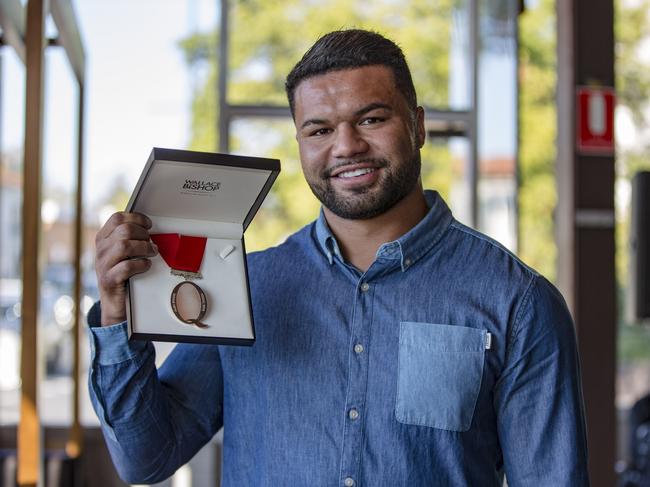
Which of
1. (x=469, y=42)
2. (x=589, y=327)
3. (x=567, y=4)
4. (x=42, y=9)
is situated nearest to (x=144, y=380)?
(x=42, y=9)

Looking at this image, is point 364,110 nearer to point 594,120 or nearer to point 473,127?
point 594,120

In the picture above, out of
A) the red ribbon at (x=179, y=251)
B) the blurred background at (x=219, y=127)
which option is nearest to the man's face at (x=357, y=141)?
the red ribbon at (x=179, y=251)

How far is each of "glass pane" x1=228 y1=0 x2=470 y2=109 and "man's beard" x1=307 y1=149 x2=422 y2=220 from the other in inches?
116

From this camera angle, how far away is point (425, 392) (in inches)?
50.7

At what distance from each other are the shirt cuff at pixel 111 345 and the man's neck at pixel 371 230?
370 mm

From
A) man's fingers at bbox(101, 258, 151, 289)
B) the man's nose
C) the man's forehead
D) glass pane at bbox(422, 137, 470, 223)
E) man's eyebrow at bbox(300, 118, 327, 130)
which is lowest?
man's fingers at bbox(101, 258, 151, 289)

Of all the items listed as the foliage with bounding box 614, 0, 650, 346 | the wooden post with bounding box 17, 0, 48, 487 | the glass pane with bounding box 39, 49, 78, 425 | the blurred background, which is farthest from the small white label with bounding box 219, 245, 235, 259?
the foliage with bounding box 614, 0, 650, 346

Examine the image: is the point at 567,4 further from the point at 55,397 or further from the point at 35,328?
the point at 55,397

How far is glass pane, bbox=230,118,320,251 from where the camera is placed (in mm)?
4152

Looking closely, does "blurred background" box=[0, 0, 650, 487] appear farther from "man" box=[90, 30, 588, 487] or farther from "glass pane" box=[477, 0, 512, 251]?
"man" box=[90, 30, 588, 487]

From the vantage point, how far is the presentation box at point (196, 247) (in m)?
1.25

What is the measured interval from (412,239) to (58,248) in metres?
3.83

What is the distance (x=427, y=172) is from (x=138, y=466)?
10.9 feet

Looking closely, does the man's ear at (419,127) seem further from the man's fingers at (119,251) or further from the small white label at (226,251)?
the man's fingers at (119,251)
